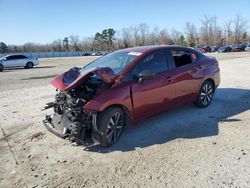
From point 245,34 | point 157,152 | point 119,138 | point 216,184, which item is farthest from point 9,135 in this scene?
point 245,34

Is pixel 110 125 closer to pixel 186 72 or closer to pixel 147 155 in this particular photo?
pixel 147 155

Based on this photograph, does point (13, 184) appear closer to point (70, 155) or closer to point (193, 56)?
point (70, 155)

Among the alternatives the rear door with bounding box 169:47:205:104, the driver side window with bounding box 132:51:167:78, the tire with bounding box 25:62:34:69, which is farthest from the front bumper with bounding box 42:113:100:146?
the tire with bounding box 25:62:34:69

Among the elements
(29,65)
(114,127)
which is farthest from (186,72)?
(29,65)

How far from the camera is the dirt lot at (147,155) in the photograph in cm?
375

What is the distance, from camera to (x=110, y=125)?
4.77m

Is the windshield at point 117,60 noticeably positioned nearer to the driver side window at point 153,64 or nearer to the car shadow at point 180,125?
the driver side window at point 153,64

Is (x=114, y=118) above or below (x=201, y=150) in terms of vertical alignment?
above

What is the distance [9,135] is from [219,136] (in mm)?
4234

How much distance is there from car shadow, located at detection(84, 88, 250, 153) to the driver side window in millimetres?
1168

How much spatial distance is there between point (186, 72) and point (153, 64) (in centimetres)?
105

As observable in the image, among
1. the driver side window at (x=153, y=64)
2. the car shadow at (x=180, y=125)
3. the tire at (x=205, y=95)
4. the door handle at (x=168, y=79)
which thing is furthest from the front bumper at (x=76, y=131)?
the tire at (x=205, y=95)

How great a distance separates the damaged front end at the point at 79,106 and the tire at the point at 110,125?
0.10 meters

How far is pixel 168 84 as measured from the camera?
5723mm
